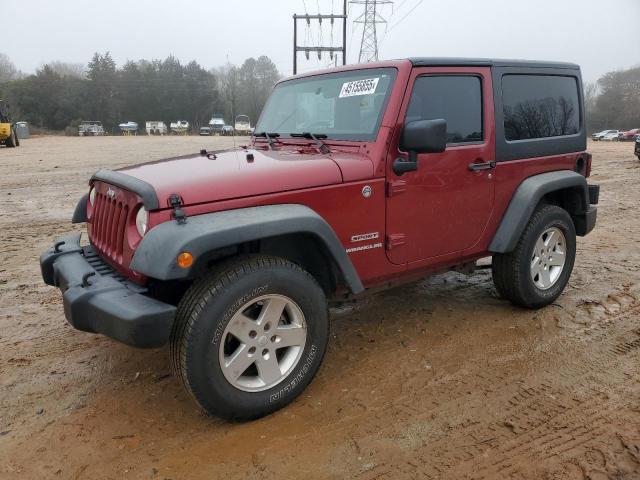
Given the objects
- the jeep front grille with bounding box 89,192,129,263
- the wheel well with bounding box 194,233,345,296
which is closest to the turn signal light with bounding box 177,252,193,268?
the wheel well with bounding box 194,233,345,296

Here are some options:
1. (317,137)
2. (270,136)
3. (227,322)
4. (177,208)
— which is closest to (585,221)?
(317,137)

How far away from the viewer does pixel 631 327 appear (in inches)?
156

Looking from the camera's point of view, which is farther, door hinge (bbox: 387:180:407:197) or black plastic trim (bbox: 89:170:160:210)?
door hinge (bbox: 387:180:407:197)

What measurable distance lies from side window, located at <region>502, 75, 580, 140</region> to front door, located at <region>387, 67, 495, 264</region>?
259 mm

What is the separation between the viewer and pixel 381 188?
3184 mm

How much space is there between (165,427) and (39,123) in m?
62.6

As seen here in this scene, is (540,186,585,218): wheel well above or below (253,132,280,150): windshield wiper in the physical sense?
below

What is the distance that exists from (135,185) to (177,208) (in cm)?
35

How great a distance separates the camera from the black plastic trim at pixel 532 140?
150 inches

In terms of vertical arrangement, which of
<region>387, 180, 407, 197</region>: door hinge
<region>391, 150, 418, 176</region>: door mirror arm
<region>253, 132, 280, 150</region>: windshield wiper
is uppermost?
<region>253, 132, 280, 150</region>: windshield wiper

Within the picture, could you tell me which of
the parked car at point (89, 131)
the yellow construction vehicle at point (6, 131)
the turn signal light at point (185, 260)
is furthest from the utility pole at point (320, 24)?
the parked car at point (89, 131)

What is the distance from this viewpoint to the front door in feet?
10.9

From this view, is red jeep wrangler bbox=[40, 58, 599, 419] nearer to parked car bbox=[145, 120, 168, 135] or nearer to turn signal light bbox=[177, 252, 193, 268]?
turn signal light bbox=[177, 252, 193, 268]

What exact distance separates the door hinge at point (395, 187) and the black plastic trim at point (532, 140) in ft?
3.21
